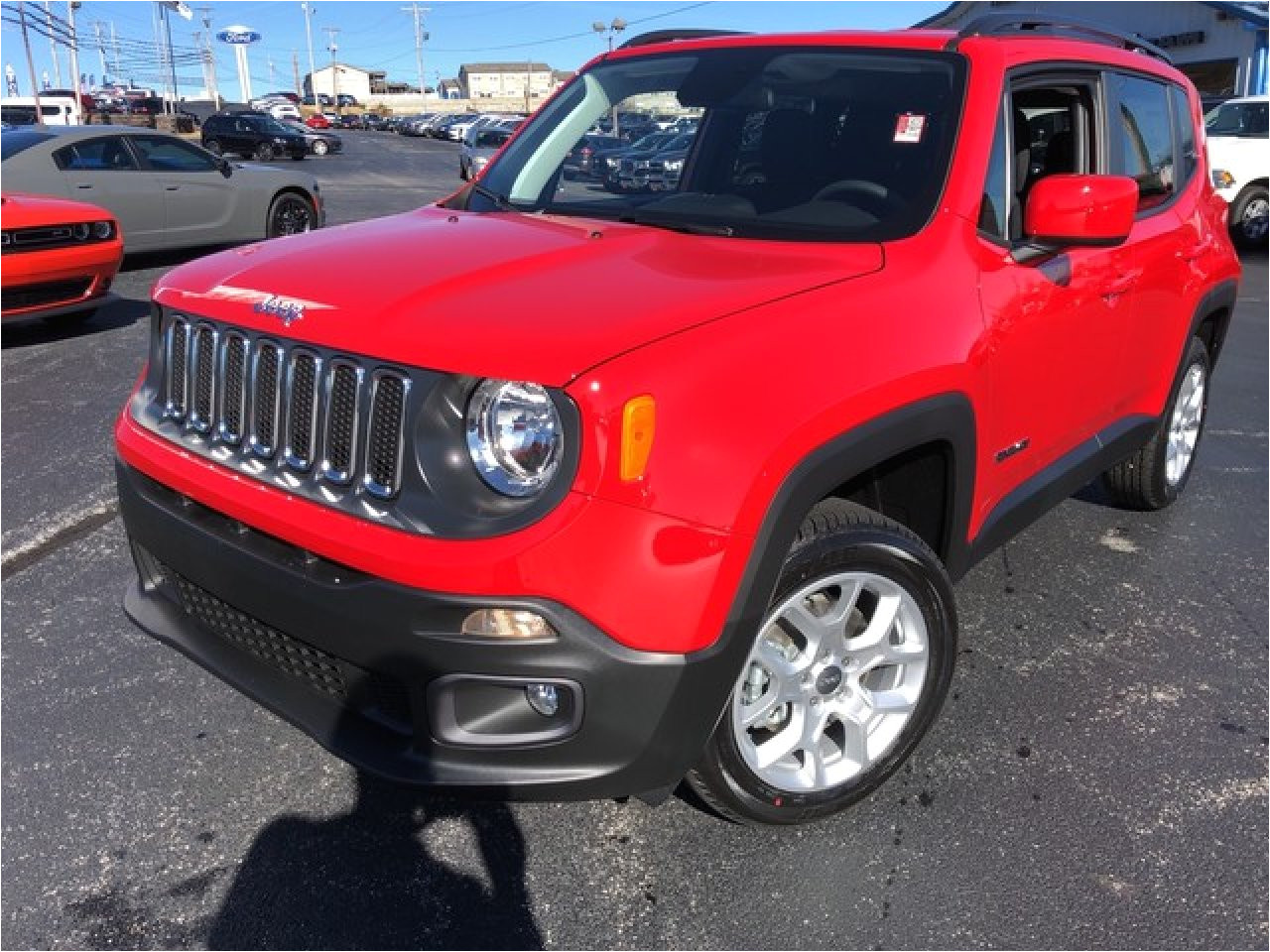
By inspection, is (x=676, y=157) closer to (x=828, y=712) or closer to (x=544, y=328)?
(x=544, y=328)

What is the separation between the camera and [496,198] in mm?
3502

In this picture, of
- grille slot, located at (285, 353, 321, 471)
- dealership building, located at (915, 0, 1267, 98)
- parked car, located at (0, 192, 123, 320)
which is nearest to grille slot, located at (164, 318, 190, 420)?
grille slot, located at (285, 353, 321, 471)

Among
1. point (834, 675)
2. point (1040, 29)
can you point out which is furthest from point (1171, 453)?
point (834, 675)

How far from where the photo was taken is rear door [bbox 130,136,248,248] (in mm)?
10531

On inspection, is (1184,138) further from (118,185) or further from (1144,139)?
(118,185)

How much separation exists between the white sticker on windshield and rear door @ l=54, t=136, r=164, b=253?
28.8ft

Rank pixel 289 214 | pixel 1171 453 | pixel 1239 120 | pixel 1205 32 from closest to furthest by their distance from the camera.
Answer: pixel 1171 453 → pixel 289 214 → pixel 1239 120 → pixel 1205 32

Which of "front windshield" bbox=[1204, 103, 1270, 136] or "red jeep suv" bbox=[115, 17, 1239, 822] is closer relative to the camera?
"red jeep suv" bbox=[115, 17, 1239, 822]

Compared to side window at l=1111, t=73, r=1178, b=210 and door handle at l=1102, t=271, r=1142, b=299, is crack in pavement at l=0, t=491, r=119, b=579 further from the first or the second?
side window at l=1111, t=73, r=1178, b=210

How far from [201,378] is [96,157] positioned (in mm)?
8999

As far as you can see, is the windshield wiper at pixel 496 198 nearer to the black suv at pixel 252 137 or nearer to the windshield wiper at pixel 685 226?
the windshield wiper at pixel 685 226

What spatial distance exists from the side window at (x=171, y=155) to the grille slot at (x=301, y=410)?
9680 millimetres

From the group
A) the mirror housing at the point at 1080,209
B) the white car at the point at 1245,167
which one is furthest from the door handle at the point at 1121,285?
the white car at the point at 1245,167

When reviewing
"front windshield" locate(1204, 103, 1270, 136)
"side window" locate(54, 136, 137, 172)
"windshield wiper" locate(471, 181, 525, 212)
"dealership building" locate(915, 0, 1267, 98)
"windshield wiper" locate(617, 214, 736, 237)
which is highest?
"dealership building" locate(915, 0, 1267, 98)
